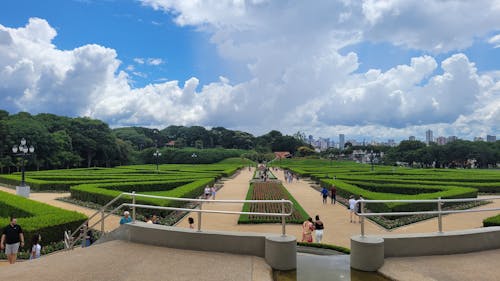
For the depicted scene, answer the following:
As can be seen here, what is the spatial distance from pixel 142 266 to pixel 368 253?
11.0 ft

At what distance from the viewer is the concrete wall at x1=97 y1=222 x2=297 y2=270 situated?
5.20 metres

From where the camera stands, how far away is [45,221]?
11625mm

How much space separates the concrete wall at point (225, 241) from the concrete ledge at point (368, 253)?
0.94 metres

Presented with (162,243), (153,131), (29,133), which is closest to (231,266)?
(162,243)

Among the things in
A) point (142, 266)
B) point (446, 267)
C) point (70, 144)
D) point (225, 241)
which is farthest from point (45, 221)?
point (70, 144)

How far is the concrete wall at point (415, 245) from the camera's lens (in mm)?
5160

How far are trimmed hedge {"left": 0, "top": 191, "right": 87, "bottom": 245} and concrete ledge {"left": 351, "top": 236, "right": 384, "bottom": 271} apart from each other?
33.3 feet

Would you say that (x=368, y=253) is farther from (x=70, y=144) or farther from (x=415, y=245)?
(x=70, y=144)

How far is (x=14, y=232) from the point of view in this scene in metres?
8.63

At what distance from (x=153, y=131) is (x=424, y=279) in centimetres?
14062

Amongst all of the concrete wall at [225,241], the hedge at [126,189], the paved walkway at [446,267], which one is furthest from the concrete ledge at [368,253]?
the hedge at [126,189]

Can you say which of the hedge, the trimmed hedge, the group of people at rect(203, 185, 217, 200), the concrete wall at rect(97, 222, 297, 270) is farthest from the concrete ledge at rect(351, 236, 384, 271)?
the group of people at rect(203, 185, 217, 200)

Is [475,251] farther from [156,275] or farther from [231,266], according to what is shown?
[156,275]

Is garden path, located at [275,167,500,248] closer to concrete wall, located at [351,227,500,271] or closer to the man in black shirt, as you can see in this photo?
concrete wall, located at [351,227,500,271]
